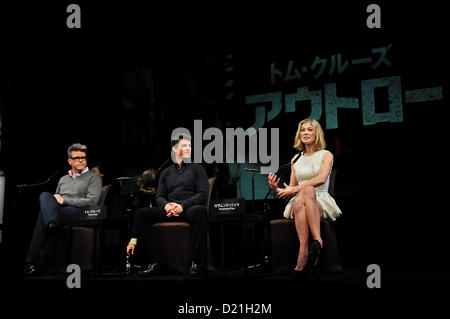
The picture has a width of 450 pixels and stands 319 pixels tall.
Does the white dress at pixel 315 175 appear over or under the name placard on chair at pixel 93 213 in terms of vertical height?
over

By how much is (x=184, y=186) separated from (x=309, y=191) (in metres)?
1.11

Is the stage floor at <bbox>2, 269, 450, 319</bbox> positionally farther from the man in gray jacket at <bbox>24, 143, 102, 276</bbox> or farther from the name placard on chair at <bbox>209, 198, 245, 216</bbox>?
the man in gray jacket at <bbox>24, 143, 102, 276</bbox>

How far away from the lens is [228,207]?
3.25m

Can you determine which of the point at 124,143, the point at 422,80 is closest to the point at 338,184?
the point at 422,80

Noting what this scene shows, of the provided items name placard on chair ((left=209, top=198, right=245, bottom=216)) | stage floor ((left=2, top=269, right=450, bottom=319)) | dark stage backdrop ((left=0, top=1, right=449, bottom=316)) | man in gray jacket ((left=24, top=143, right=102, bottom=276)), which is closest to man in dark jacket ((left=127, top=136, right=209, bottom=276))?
name placard on chair ((left=209, top=198, right=245, bottom=216))

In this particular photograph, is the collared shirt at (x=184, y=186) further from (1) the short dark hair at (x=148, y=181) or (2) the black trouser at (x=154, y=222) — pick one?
(1) the short dark hair at (x=148, y=181)

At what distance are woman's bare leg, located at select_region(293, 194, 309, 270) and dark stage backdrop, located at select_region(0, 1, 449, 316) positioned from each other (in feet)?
3.73

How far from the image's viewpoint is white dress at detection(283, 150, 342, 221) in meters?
3.36

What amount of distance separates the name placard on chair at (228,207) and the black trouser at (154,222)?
0.68 ft

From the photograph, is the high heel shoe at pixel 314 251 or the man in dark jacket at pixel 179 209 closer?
the high heel shoe at pixel 314 251

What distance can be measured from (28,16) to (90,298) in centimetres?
274

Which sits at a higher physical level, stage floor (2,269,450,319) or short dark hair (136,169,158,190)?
short dark hair (136,169,158,190)

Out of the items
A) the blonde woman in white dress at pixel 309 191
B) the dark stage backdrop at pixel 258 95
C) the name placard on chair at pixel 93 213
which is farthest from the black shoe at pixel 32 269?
the blonde woman in white dress at pixel 309 191

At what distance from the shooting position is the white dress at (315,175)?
3.36 meters
